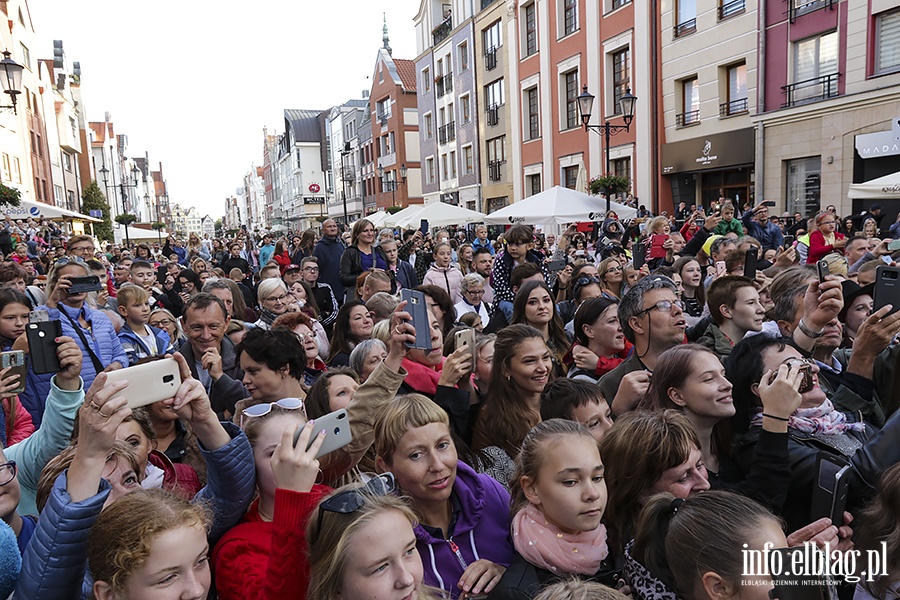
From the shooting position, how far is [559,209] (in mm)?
12758

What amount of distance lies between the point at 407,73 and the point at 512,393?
153 ft

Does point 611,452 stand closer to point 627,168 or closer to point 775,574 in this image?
point 775,574

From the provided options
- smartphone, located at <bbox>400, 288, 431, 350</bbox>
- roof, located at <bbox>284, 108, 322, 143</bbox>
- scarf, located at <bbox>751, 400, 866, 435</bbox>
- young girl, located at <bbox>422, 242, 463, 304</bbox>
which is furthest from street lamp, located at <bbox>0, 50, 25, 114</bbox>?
roof, located at <bbox>284, 108, 322, 143</bbox>

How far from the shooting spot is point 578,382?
3.23 m

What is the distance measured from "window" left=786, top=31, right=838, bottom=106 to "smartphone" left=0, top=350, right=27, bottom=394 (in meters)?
18.3

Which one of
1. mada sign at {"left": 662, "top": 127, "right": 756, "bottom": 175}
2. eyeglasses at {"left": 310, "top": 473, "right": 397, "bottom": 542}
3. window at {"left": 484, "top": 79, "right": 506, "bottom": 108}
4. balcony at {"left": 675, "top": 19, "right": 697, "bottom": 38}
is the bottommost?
eyeglasses at {"left": 310, "top": 473, "right": 397, "bottom": 542}

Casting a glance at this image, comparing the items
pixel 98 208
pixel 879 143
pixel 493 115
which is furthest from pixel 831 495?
pixel 98 208

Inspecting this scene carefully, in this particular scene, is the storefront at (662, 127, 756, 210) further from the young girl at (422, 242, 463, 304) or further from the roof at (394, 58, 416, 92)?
the roof at (394, 58, 416, 92)

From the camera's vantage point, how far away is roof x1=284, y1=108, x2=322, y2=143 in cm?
7506

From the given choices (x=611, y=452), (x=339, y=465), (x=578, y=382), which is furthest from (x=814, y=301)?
(x=339, y=465)

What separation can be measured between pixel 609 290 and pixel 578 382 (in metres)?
3.88

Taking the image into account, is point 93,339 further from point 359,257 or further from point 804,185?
point 804,185

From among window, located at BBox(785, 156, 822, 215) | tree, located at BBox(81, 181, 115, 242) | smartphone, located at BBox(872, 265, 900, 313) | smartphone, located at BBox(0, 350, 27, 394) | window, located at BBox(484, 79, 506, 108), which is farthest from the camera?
tree, located at BBox(81, 181, 115, 242)

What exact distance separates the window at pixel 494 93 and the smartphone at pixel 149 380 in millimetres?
30105
